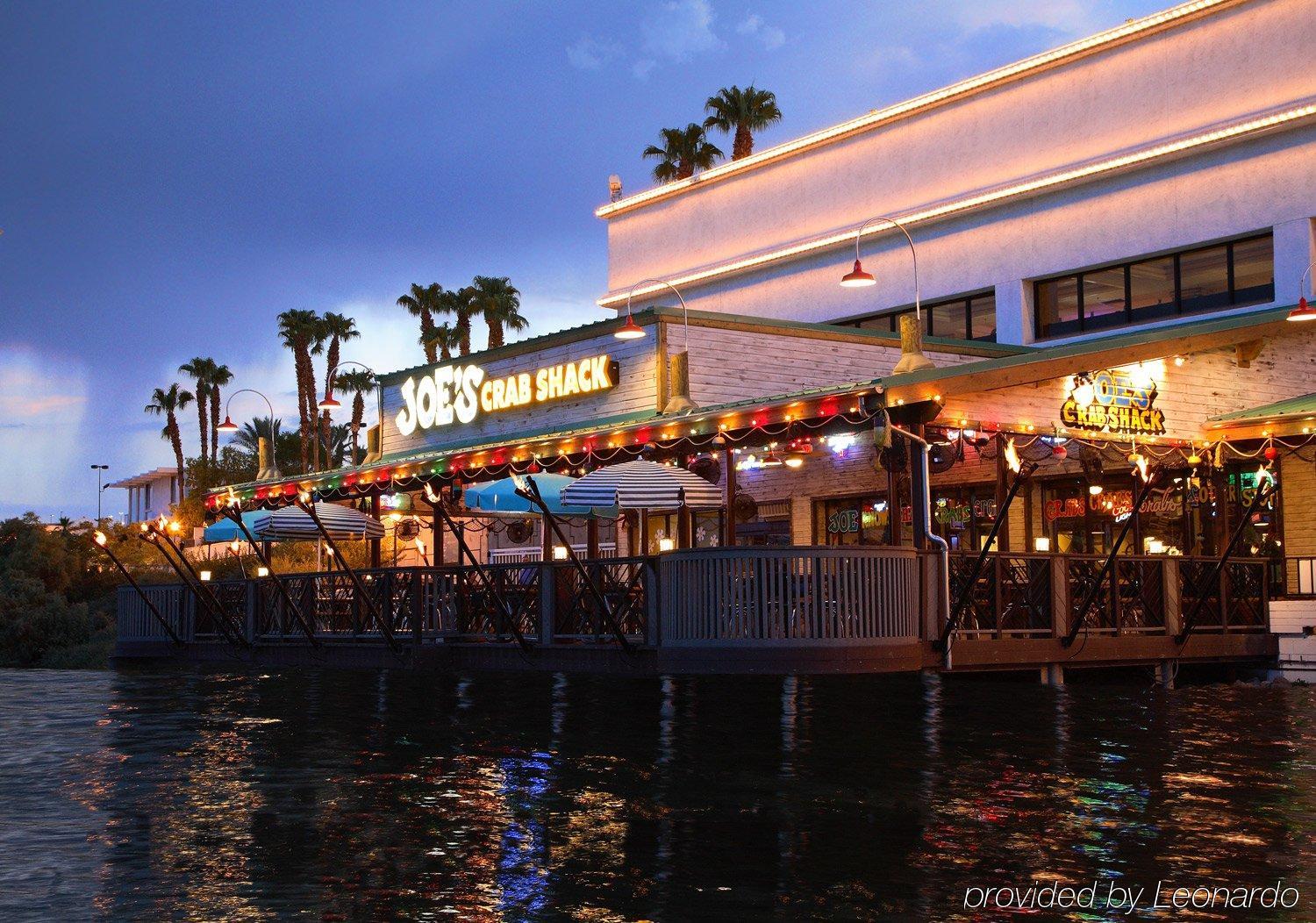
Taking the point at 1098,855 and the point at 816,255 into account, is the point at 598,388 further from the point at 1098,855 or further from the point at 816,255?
the point at 1098,855

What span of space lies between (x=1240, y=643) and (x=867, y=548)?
7.91 m

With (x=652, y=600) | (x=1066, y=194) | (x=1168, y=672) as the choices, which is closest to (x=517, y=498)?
(x=652, y=600)

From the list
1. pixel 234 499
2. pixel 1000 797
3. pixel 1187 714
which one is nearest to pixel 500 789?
pixel 1000 797

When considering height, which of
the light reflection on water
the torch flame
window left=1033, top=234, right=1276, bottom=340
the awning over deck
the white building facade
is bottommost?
the light reflection on water

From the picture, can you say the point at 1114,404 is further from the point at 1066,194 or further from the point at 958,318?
the point at 958,318

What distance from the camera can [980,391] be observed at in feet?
66.1

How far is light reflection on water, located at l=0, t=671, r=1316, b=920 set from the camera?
873 centimetres

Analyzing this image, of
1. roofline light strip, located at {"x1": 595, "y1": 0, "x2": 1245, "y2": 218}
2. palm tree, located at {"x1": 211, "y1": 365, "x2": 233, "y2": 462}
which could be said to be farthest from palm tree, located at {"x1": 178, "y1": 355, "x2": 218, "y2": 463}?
roofline light strip, located at {"x1": 595, "y1": 0, "x2": 1245, "y2": 218}

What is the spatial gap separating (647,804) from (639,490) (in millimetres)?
8513

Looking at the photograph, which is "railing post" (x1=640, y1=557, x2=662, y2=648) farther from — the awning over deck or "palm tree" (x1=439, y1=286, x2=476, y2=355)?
"palm tree" (x1=439, y1=286, x2=476, y2=355)

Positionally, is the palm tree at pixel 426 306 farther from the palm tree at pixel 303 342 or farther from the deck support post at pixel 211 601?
the deck support post at pixel 211 601

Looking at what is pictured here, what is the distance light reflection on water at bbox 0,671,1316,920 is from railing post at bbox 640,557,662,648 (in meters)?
1.07

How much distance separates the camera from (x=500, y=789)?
12.7 meters

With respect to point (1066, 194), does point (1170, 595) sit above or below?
below
